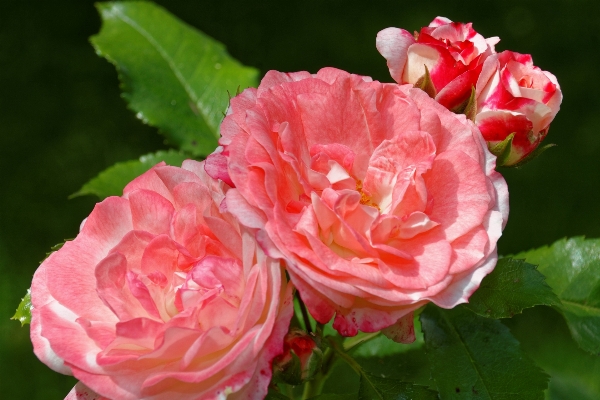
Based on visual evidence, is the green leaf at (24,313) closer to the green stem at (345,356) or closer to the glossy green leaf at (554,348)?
the green stem at (345,356)

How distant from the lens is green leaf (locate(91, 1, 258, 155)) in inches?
53.2

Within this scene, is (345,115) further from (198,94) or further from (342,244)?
(198,94)

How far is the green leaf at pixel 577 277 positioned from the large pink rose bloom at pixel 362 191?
0.43 metres

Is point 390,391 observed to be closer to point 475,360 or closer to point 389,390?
point 389,390

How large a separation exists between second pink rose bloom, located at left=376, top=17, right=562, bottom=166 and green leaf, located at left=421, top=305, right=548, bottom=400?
0.27m

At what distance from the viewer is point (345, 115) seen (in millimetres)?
773

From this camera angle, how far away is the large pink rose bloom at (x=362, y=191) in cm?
66

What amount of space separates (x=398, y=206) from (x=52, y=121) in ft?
7.28

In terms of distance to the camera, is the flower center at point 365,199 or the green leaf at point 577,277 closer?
the flower center at point 365,199

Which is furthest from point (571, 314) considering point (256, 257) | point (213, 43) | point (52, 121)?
point (52, 121)

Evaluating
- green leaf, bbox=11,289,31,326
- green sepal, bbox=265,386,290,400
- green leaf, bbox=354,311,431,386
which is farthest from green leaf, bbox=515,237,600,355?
green leaf, bbox=11,289,31,326

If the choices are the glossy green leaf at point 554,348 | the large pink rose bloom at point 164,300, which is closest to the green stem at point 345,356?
the large pink rose bloom at point 164,300

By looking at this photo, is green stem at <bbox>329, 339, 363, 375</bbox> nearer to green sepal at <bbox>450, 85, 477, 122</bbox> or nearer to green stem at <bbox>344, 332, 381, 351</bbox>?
green stem at <bbox>344, 332, 381, 351</bbox>

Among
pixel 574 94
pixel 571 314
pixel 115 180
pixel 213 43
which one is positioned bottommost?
pixel 574 94
